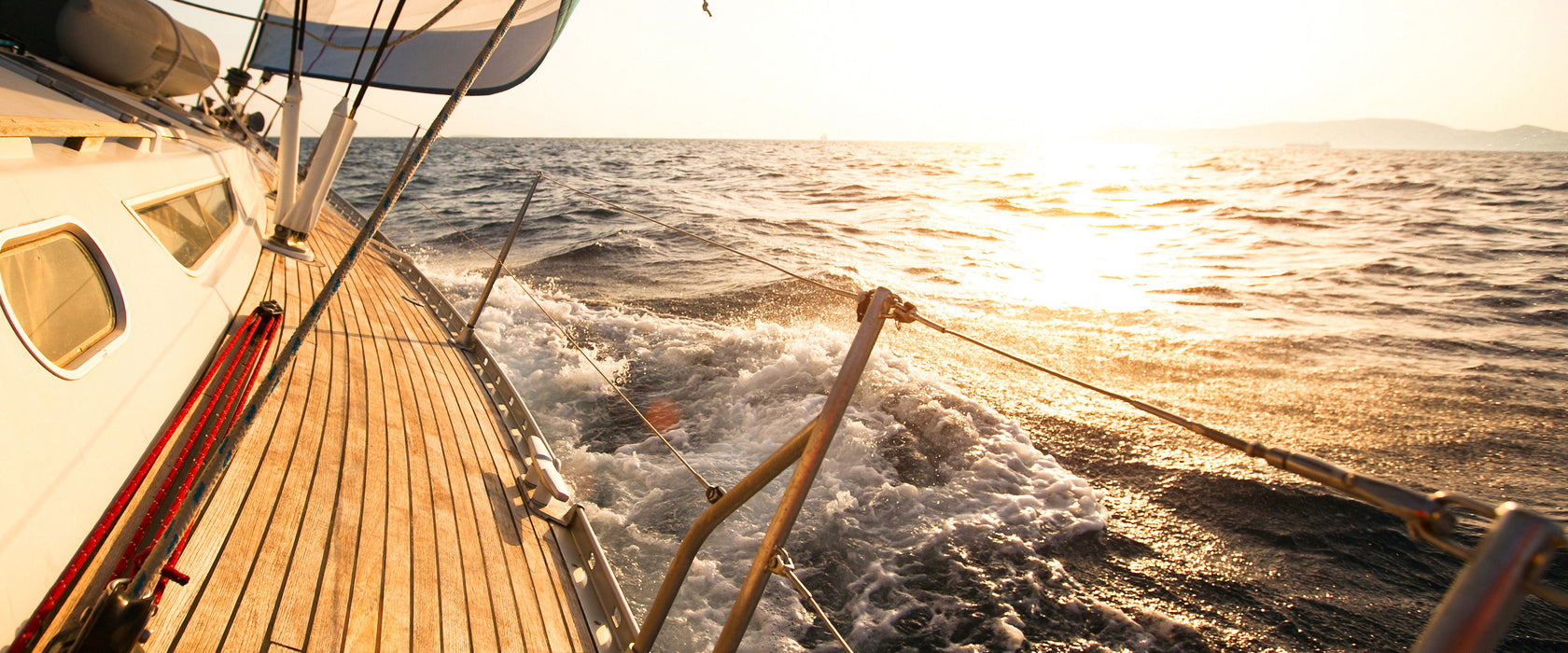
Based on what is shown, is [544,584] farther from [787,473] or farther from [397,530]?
[787,473]

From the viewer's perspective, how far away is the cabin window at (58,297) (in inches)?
64.8

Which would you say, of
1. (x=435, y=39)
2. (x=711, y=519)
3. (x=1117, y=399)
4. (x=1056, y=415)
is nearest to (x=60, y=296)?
(x=711, y=519)

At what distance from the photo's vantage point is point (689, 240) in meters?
11.3

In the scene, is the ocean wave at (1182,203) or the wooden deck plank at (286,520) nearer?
the wooden deck plank at (286,520)

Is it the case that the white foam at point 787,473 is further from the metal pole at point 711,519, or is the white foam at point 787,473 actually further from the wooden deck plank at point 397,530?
the metal pole at point 711,519

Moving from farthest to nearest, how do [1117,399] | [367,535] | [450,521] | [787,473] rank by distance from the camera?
1. [787,473]
2. [450,521]
3. [367,535]
4. [1117,399]

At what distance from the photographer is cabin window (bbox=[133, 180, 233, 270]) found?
2689 mm

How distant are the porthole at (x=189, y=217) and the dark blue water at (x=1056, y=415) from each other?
1878mm

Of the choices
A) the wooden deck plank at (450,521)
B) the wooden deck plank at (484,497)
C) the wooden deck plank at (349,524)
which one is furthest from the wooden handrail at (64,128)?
the wooden deck plank at (484,497)

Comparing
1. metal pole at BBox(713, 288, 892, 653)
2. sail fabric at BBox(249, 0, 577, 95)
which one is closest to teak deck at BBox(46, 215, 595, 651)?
metal pole at BBox(713, 288, 892, 653)

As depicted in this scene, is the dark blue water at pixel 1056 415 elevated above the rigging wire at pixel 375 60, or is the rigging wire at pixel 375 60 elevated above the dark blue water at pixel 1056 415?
the rigging wire at pixel 375 60

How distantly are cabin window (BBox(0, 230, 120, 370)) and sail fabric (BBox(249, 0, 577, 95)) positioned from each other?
101 inches

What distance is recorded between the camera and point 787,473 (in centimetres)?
430

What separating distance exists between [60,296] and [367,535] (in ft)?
3.15
